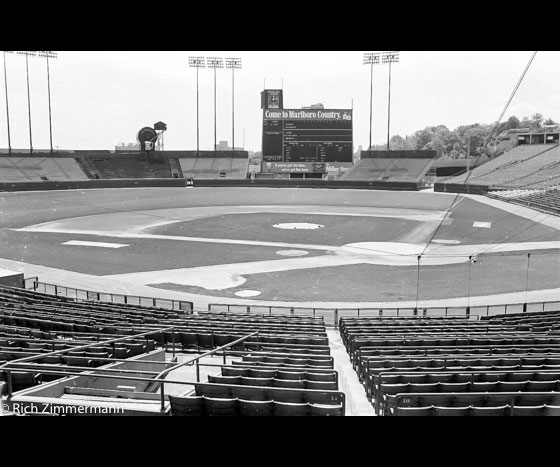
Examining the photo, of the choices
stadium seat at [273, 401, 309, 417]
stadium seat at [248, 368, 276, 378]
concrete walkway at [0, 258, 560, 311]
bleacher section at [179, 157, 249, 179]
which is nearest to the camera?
stadium seat at [273, 401, 309, 417]

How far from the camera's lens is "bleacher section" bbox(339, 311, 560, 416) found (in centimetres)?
680

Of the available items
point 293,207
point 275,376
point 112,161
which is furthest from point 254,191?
point 275,376

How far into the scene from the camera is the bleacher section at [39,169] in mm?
78938

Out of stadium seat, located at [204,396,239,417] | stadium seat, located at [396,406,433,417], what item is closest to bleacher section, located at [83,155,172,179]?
stadium seat, located at [204,396,239,417]

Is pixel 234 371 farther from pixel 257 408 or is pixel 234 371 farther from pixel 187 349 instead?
pixel 187 349

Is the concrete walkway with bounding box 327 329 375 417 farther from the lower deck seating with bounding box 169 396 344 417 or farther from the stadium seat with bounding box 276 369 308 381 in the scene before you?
the lower deck seating with bounding box 169 396 344 417

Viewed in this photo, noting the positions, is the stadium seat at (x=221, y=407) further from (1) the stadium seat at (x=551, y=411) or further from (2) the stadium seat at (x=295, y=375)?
(1) the stadium seat at (x=551, y=411)

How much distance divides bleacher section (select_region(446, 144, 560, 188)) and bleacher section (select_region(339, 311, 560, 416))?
4999 cm

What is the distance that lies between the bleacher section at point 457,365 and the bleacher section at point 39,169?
74997mm

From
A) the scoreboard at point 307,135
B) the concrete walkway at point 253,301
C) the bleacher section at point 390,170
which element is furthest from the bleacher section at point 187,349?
the bleacher section at point 390,170

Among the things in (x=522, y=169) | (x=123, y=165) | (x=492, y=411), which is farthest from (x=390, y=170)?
(x=492, y=411)

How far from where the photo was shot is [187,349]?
41.1 ft
